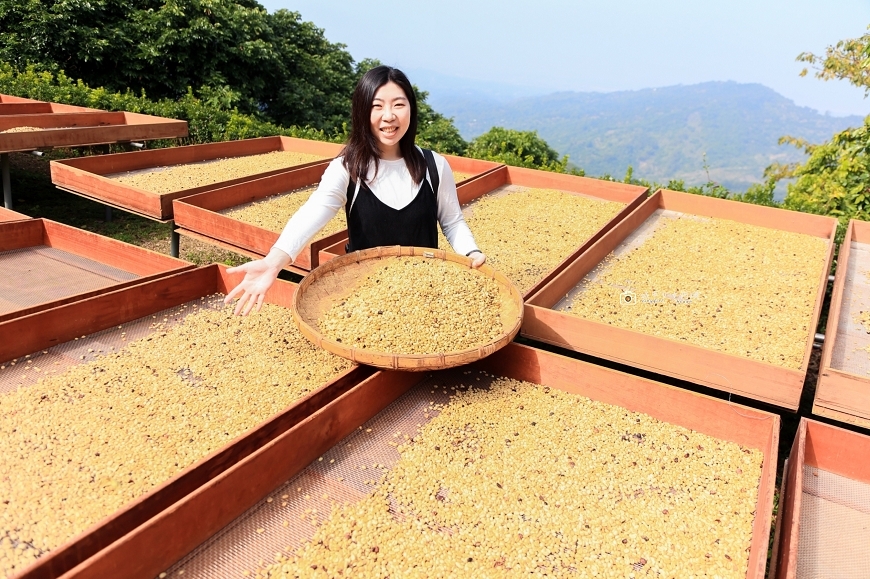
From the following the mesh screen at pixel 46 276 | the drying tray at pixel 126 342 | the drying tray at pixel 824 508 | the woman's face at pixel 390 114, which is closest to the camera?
the drying tray at pixel 126 342

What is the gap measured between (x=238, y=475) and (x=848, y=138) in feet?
24.6

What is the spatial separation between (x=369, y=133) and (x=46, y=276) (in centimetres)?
213

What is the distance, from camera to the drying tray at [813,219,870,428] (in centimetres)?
244

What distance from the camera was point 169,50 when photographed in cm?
1228

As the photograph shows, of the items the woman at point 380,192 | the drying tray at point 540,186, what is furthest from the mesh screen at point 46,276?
the drying tray at point 540,186

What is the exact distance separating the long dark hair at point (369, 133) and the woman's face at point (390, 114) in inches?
0.8

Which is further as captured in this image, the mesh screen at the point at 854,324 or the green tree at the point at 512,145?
the green tree at the point at 512,145

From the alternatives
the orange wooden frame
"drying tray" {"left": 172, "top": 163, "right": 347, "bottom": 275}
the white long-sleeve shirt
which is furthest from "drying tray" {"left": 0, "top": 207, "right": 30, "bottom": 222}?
the white long-sleeve shirt

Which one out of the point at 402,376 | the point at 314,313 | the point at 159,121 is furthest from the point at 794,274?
the point at 159,121

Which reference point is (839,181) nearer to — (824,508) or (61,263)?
(824,508)

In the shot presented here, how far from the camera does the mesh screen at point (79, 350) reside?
246 centimetres

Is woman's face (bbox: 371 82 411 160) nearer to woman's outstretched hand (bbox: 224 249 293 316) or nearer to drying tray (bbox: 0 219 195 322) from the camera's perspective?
woman's outstretched hand (bbox: 224 249 293 316)

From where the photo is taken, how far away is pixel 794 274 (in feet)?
13.9

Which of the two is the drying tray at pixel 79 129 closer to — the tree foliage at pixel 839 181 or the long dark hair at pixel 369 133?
the long dark hair at pixel 369 133
